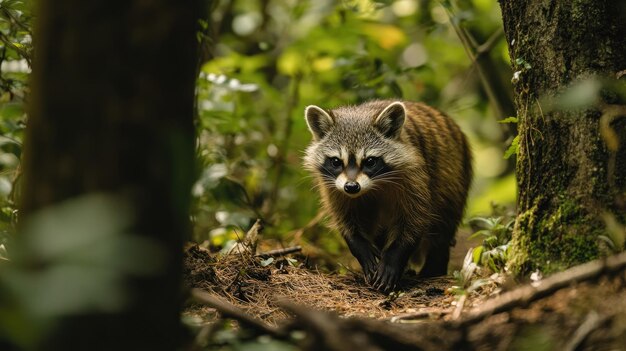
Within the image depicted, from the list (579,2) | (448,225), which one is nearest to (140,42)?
(579,2)

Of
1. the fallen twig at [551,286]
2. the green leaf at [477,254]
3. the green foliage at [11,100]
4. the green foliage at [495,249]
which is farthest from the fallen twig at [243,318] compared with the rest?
the green leaf at [477,254]

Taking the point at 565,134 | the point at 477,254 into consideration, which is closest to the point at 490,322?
the point at 565,134

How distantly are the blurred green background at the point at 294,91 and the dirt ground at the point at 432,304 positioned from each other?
1.30m

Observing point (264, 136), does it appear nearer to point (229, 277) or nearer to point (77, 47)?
point (229, 277)

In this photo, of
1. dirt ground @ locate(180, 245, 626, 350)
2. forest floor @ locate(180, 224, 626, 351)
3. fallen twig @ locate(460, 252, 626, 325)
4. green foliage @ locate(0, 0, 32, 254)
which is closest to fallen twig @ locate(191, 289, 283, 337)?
forest floor @ locate(180, 224, 626, 351)

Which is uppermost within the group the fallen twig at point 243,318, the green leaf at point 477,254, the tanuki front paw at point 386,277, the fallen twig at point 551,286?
the fallen twig at point 551,286

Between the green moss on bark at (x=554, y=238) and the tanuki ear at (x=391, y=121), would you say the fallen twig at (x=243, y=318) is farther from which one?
the tanuki ear at (x=391, y=121)

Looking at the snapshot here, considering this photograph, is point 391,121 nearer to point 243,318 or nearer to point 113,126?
point 243,318

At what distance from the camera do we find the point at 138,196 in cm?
249

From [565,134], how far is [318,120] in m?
3.37

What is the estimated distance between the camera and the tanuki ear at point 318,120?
7.14 m

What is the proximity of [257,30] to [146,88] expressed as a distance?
9533 millimetres

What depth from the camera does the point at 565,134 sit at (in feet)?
14.2

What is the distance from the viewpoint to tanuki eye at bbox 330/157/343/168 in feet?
22.9
